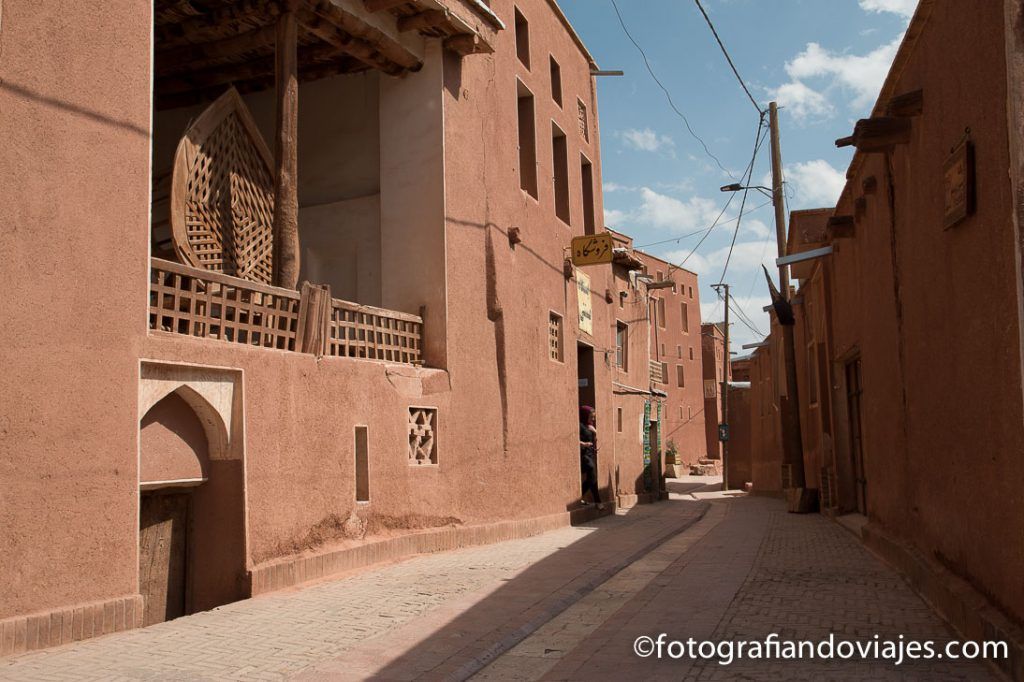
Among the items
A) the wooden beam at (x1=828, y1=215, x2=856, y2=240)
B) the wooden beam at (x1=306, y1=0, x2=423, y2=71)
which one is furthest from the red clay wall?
the wooden beam at (x1=828, y1=215, x2=856, y2=240)

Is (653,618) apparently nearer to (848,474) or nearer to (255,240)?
(255,240)

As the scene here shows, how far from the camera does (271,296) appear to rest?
897 centimetres

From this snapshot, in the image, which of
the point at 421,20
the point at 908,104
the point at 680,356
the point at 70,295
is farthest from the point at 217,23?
the point at 680,356

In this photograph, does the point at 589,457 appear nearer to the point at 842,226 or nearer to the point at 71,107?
the point at 842,226

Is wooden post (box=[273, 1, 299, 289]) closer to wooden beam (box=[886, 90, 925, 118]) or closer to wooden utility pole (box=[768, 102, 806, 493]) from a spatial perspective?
wooden beam (box=[886, 90, 925, 118])

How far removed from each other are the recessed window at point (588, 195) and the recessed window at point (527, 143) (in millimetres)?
3605

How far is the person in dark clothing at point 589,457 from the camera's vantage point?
1702 centimetres

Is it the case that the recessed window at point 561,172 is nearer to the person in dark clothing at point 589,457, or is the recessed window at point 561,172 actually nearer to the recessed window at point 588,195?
the recessed window at point 588,195

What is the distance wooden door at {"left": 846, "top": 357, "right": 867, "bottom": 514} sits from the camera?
12.7 metres

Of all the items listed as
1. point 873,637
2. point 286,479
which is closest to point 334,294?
point 286,479

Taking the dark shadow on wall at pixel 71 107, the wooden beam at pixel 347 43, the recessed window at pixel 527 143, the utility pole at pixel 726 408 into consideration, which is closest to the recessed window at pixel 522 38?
the recessed window at pixel 527 143

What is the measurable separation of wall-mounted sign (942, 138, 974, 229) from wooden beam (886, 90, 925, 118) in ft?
3.32

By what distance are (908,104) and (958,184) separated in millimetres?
Result: 1524

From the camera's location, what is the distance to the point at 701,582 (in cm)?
818
